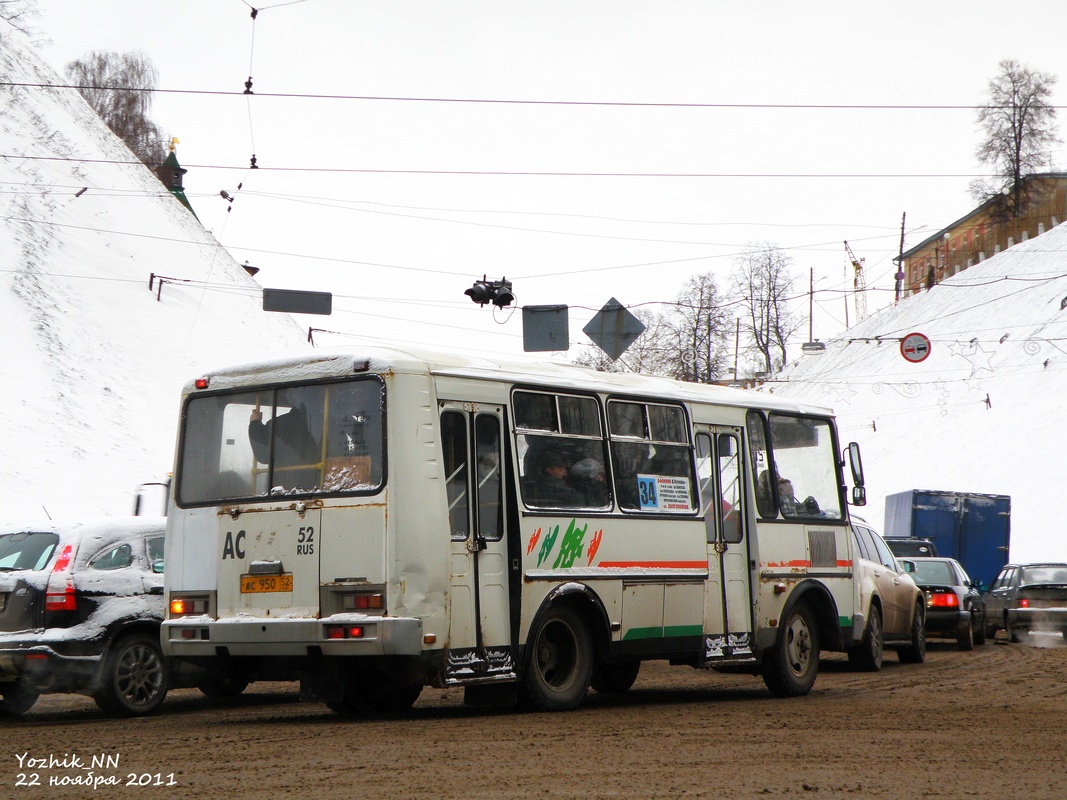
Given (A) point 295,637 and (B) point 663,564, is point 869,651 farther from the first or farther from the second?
(A) point 295,637

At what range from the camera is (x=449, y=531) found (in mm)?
10781

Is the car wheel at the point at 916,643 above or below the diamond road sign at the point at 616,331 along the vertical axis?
below

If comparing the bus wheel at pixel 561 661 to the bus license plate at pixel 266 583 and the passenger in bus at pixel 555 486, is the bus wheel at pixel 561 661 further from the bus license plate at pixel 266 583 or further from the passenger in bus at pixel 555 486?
the bus license plate at pixel 266 583

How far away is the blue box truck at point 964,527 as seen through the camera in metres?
34.3

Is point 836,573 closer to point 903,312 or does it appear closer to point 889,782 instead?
point 889,782

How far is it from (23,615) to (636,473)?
529 centimetres

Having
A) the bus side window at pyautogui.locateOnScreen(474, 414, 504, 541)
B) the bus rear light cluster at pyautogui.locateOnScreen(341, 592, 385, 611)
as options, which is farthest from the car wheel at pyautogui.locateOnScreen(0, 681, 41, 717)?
the bus side window at pyautogui.locateOnScreen(474, 414, 504, 541)

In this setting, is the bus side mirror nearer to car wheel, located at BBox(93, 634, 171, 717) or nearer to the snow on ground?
car wheel, located at BBox(93, 634, 171, 717)

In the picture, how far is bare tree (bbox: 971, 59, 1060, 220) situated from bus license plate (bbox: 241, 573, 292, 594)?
88605 mm

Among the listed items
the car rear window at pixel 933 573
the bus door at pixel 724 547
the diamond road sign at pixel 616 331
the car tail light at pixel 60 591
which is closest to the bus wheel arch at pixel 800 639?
the bus door at pixel 724 547

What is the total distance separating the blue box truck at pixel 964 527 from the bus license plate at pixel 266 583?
2560 cm

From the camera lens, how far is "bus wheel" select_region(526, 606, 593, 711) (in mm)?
11656

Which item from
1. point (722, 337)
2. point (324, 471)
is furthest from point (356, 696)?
point (722, 337)

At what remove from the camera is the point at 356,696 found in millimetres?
11820
